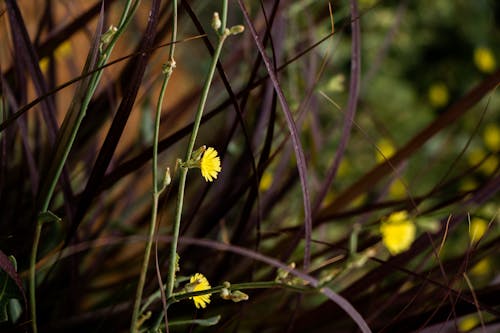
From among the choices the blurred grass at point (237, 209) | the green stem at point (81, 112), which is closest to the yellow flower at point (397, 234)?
the blurred grass at point (237, 209)

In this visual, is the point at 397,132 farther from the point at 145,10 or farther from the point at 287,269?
the point at 287,269

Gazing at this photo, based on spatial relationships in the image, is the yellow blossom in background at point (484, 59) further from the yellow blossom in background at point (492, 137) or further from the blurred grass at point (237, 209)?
the blurred grass at point (237, 209)

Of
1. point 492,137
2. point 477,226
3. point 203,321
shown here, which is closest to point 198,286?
point 203,321

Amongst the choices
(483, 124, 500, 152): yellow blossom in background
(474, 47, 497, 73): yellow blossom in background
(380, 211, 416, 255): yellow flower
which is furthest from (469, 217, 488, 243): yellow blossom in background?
(474, 47, 497, 73): yellow blossom in background

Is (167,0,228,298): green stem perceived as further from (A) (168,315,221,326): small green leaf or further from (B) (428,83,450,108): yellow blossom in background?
(B) (428,83,450,108): yellow blossom in background

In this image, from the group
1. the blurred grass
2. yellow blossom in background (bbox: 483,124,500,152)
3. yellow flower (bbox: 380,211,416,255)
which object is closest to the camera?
yellow flower (bbox: 380,211,416,255)

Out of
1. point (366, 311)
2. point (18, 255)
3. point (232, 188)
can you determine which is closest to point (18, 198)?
point (18, 255)
